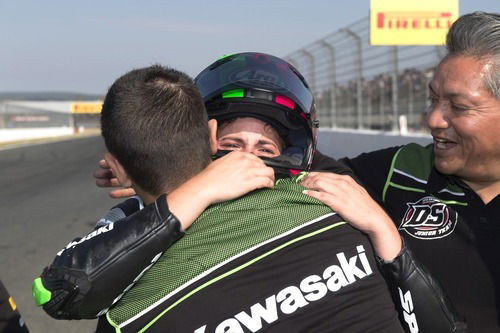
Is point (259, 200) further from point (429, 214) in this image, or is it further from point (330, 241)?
point (429, 214)

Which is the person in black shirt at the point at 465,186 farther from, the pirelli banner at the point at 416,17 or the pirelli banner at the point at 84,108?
the pirelli banner at the point at 84,108

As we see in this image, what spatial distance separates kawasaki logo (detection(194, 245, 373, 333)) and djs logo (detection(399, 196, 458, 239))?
0.56m

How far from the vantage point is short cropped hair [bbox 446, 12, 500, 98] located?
1.79m

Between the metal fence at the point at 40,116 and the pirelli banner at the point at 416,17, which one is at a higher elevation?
the pirelli banner at the point at 416,17

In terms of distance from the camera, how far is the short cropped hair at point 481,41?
179 cm

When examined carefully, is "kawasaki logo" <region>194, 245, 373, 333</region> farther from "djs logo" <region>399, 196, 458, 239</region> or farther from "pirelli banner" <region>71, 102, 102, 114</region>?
"pirelli banner" <region>71, 102, 102, 114</region>

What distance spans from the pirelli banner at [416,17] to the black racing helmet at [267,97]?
43.5 ft

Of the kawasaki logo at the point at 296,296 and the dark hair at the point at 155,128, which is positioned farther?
the dark hair at the point at 155,128

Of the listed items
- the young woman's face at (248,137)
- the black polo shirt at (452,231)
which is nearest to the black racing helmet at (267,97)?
the young woman's face at (248,137)

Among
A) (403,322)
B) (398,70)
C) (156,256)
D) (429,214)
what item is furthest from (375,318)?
(398,70)

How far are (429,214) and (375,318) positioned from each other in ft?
2.18

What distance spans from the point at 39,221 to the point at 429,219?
723cm

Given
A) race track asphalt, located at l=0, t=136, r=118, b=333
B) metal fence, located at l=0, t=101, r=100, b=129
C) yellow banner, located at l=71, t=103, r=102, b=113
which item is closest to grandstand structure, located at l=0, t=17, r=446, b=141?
race track asphalt, located at l=0, t=136, r=118, b=333

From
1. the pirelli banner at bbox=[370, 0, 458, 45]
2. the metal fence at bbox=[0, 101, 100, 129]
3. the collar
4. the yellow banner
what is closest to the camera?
the collar
